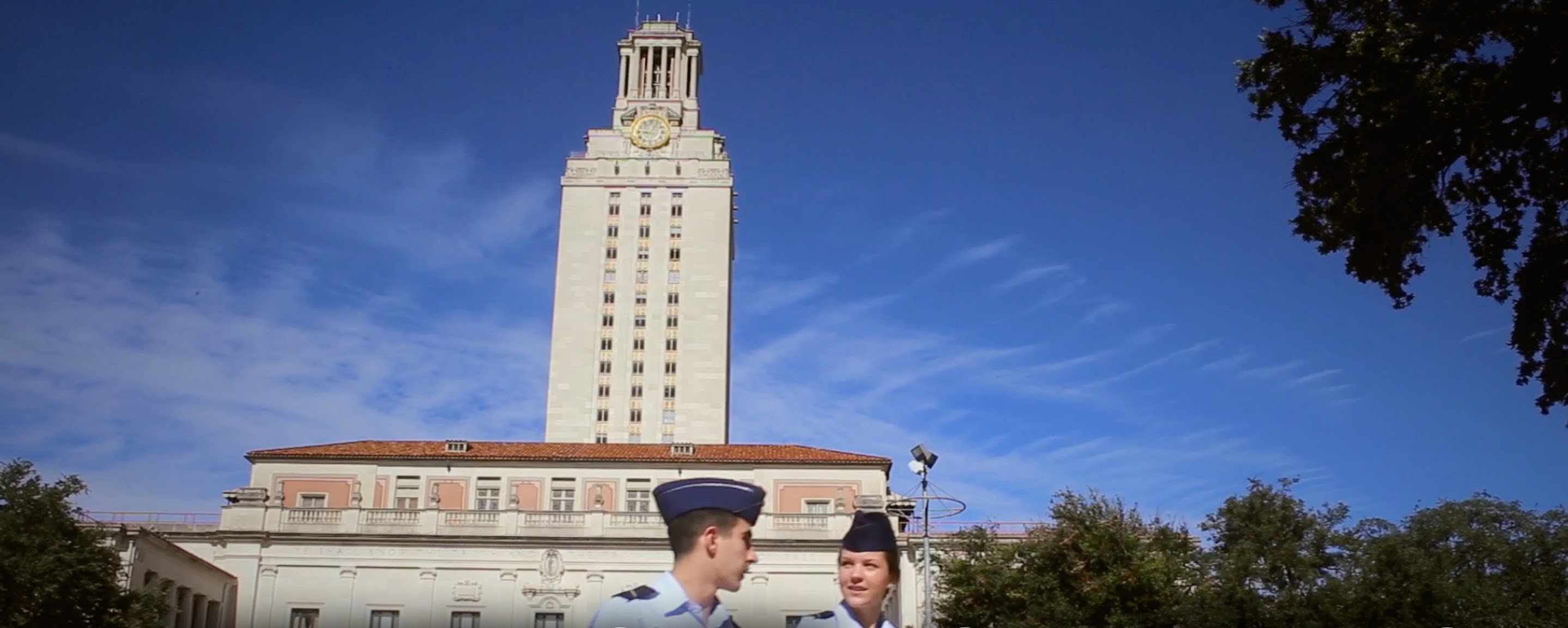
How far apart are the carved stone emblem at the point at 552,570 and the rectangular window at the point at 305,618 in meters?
7.47

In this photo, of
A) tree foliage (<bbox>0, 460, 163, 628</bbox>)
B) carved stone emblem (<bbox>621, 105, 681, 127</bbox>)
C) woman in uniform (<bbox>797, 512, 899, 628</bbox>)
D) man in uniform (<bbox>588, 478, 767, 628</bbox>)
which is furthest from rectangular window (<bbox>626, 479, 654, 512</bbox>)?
carved stone emblem (<bbox>621, 105, 681, 127</bbox>)

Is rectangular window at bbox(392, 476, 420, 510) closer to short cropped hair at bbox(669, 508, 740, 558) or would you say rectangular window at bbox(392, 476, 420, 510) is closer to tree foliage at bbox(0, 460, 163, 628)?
tree foliage at bbox(0, 460, 163, 628)

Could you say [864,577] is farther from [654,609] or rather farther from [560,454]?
[560,454]

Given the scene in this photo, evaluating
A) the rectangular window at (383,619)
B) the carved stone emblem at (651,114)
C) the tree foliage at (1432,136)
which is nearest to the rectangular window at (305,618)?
the rectangular window at (383,619)

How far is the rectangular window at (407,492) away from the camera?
50781mm

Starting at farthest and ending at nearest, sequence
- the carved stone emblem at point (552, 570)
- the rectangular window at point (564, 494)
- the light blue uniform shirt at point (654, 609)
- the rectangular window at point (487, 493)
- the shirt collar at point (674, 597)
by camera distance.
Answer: the rectangular window at point (564, 494) < the rectangular window at point (487, 493) < the carved stone emblem at point (552, 570) < the shirt collar at point (674, 597) < the light blue uniform shirt at point (654, 609)

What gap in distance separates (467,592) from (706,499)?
3918 cm

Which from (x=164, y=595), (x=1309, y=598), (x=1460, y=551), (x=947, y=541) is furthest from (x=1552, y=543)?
(x=164, y=595)

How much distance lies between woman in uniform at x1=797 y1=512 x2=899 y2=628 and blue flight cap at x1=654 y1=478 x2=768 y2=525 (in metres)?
1.39

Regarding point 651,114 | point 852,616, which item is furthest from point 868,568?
point 651,114

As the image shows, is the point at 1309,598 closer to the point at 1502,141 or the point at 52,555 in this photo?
the point at 1502,141

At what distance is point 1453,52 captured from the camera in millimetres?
15977

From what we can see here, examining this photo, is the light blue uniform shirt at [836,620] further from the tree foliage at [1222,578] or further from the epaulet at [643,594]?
the tree foliage at [1222,578]

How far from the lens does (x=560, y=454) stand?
52.0 meters
